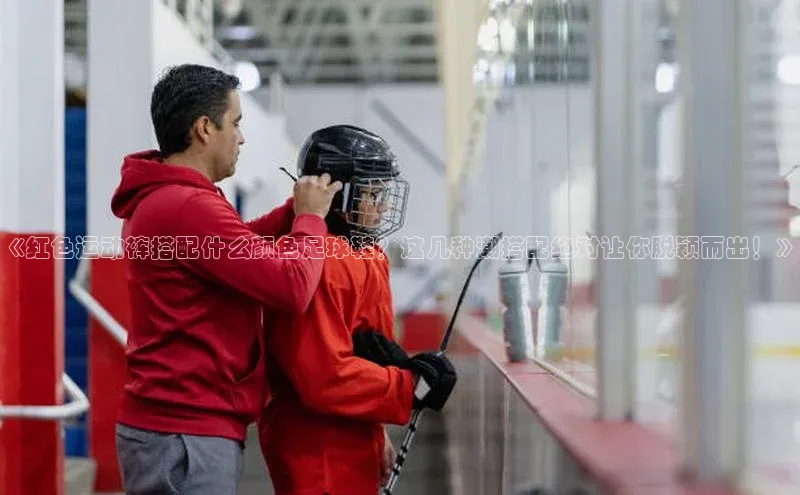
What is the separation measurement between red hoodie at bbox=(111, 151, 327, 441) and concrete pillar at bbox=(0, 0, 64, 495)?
1168mm

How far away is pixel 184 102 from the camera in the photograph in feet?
6.84

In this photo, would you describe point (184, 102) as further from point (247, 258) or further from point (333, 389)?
point (333, 389)

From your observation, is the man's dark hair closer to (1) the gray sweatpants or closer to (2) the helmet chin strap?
(2) the helmet chin strap

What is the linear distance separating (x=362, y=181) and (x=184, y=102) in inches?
15.8

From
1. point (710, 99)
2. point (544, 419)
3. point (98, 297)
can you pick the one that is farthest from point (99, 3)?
point (710, 99)

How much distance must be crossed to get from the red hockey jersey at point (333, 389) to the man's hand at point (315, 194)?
81 mm

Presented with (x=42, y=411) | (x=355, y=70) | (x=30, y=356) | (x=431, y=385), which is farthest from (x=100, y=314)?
(x=355, y=70)

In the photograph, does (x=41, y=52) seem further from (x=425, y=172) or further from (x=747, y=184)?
(x=425, y=172)

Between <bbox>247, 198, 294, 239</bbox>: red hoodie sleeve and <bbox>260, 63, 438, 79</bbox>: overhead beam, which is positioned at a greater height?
<bbox>260, 63, 438, 79</bbox>: overhead beam

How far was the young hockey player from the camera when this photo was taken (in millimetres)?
2039

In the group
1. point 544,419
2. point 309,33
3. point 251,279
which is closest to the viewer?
point 544,419

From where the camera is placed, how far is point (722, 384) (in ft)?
3.58

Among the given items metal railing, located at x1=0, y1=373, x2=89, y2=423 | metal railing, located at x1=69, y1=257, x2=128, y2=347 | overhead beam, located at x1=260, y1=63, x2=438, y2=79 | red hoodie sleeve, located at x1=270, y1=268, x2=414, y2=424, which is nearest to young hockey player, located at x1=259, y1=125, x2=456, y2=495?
red hoodie sleeve, located at x1=270, y1=268, x2=414, y2=424

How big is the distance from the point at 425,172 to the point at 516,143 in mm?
10473
